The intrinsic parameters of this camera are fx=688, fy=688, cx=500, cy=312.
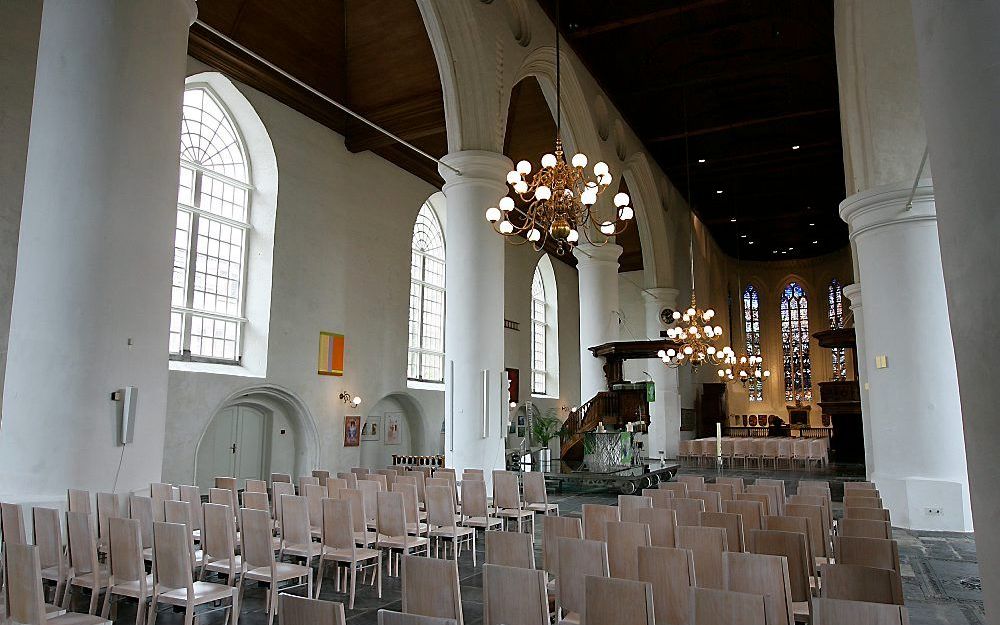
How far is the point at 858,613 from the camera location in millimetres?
2221

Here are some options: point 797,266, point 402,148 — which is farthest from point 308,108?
point 797,266

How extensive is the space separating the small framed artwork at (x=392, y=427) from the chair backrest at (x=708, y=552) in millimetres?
11499

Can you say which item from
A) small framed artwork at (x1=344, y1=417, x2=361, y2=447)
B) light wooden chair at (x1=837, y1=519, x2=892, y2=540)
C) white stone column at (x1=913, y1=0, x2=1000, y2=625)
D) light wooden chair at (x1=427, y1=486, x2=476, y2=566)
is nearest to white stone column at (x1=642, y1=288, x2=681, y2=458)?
small framed artwork at (x1=344, y1=417, x2=361, y2=447)

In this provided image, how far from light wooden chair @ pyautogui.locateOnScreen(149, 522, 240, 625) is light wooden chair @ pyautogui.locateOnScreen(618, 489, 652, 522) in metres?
2.57

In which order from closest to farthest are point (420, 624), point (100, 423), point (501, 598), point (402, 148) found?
point (420, 624) < point (501, 598) < point (100, 423) < point (402, 148)

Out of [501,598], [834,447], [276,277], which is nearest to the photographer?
[501,598]

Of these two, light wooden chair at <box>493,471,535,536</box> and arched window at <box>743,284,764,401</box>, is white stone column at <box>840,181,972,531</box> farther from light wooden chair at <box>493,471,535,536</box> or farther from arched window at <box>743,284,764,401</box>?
arched window at <box>743,284,764,401</box>

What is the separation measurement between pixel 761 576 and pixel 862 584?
0.41 meters

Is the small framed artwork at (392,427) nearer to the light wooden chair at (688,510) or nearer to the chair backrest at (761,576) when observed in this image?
the light wooden chair at (688,510)

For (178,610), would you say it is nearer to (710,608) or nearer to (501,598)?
(501,598)

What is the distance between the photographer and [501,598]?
9.35ft

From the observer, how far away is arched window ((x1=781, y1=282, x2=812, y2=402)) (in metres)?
28.4

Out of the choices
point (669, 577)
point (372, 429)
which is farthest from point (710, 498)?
point (372, 429)

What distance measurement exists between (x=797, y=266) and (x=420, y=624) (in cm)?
3067
